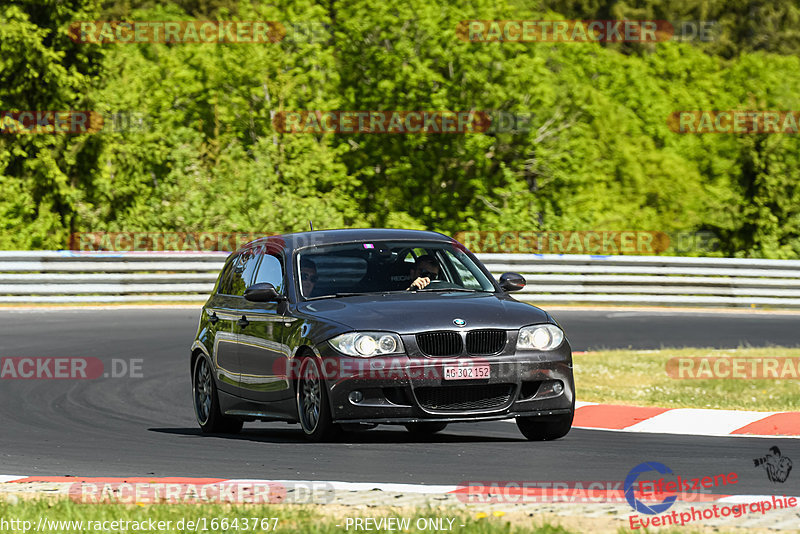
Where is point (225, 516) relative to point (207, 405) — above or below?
above

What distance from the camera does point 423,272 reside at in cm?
1039

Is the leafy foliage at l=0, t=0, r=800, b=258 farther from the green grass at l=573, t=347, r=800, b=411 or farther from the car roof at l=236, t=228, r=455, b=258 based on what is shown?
the car roof at l=236, t=228, r=455, b=258

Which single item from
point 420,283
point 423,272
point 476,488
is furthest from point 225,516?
point 423,272

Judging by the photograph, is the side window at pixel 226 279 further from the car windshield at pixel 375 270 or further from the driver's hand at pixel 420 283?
the driver's hand at pixel 420 283

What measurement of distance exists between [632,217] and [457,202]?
1343 cm

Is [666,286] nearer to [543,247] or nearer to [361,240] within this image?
[543,247]

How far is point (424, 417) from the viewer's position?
29.9ft

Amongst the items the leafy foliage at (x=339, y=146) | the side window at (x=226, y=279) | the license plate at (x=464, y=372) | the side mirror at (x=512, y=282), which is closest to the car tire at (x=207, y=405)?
the side window at (x=226, y=279)

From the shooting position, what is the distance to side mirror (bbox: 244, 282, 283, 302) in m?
10.0

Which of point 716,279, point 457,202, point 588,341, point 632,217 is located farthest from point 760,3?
point 588,341

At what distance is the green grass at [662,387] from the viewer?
12.5 meters

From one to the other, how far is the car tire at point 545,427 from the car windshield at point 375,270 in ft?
3.66

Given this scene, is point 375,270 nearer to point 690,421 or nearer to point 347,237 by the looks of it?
point 347,237

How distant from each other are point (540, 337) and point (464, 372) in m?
0.68
